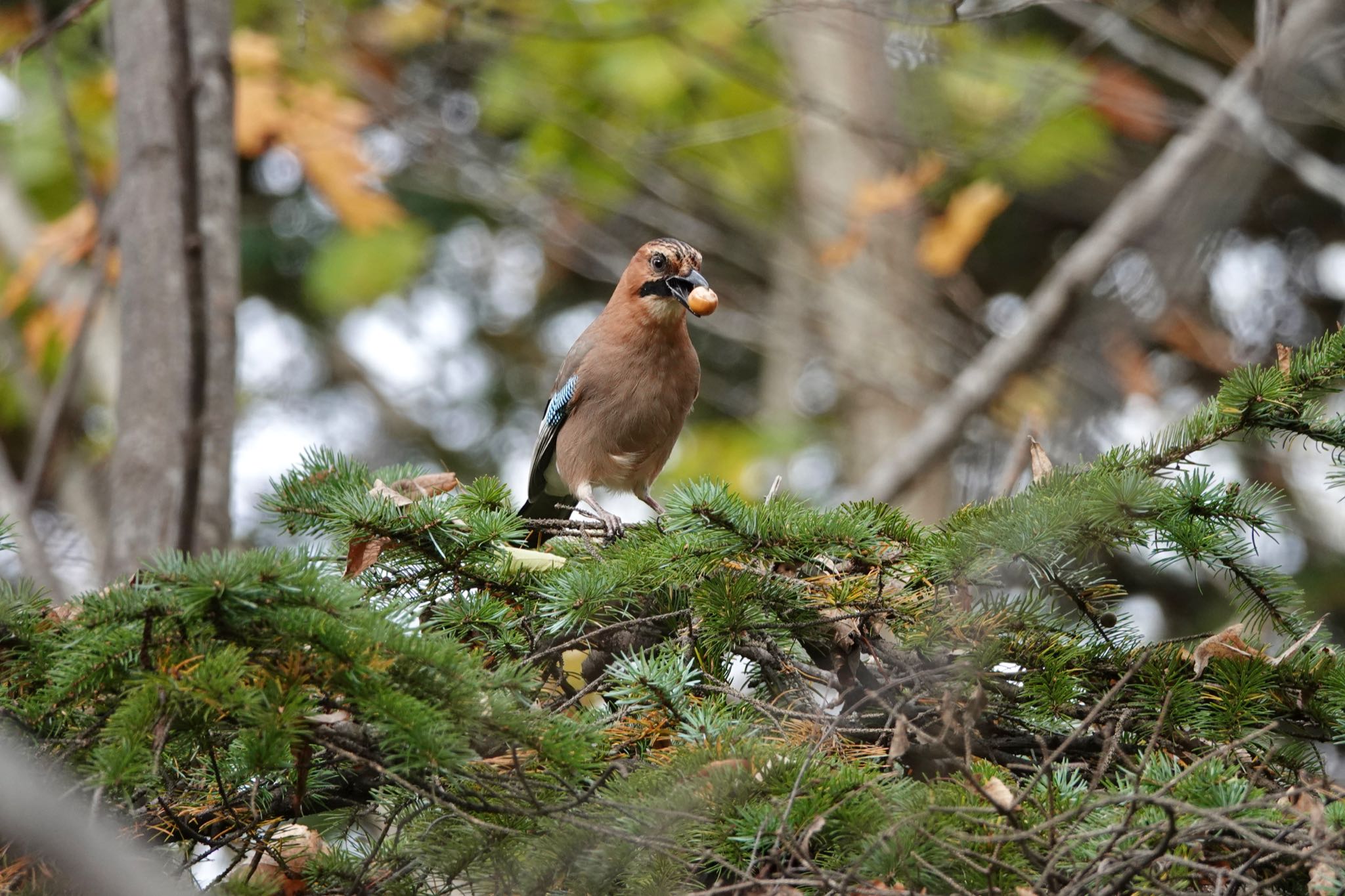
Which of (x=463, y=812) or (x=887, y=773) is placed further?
(x=887, y=773)

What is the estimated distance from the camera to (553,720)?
2607 millimetres

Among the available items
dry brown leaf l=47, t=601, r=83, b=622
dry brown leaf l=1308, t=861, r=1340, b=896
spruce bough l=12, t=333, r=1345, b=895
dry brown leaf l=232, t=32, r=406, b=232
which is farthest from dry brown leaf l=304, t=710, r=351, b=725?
dry brown leaf l=232, t=32, r=406, b=232

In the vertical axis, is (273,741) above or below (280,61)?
below

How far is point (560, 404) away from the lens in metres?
6.13

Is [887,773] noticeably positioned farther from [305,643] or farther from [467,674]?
[305,643]

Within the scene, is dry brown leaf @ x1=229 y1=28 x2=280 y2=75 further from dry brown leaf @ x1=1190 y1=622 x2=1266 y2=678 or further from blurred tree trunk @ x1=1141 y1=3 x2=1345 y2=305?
dry brown leaf @ x1=1190 y1=622 x2=1266 y2=678

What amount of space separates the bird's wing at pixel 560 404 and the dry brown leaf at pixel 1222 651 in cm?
349

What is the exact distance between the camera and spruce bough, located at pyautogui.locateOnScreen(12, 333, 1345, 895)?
2436 mm

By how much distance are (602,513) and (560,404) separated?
0.87 m

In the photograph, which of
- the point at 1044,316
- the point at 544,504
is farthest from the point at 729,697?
the point at 1044,316

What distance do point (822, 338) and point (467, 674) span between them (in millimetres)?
7173

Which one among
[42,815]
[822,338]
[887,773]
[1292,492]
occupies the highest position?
[822,338]

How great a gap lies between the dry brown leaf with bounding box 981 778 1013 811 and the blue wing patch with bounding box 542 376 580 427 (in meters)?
3.63

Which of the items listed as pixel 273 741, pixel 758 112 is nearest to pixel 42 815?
pixel 273 741
